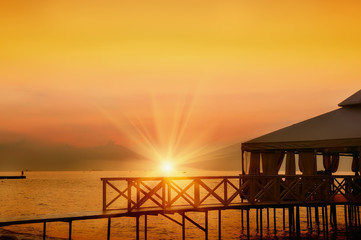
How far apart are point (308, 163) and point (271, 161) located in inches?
77.2

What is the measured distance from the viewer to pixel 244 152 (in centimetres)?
2762

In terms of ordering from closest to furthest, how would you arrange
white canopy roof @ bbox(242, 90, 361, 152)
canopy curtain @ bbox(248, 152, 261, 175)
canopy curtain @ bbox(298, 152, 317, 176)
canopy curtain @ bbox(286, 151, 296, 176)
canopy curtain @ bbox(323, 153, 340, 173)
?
white canopy roof @ bbox(242, 90, 361, 152), canopy curtain @ bbox(298, 152, 317, 176), canopy curtain @ bbox(286, 151, 296, 176), canopy curtain @ bbox(248, 152, 261, 175), canopy curtain @ bbox(323, 153, 340, 173)

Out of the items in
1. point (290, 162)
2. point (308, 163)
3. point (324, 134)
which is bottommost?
point (308, 163)

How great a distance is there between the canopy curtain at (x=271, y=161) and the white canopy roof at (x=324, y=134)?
0.60 metres

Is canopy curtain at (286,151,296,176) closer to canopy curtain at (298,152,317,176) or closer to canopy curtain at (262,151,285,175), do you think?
canopy curtain at (262,151,285,175)

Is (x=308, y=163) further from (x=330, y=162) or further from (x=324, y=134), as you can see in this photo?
(x=330, y=162)

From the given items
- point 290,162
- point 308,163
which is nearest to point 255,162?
point 290,162

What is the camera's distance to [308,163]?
2528 cm

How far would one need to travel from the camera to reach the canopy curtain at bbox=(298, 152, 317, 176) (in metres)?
25.1

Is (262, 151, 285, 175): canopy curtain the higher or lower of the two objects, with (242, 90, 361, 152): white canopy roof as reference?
lower

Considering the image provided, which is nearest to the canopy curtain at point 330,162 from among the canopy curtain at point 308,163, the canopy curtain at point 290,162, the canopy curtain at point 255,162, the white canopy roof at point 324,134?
the white canopy roof at point 324,134

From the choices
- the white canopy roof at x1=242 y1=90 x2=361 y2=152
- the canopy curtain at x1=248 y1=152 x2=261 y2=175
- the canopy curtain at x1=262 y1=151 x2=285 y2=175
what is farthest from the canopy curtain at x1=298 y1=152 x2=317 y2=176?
the canopy curtain at x1=248 y1=152 x2=261 y2=175

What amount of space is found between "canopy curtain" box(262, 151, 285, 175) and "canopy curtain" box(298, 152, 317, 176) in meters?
1.29

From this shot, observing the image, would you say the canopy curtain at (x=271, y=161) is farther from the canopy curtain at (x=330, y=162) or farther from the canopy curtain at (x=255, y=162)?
the canopy curtain at (x=330, y=162)
